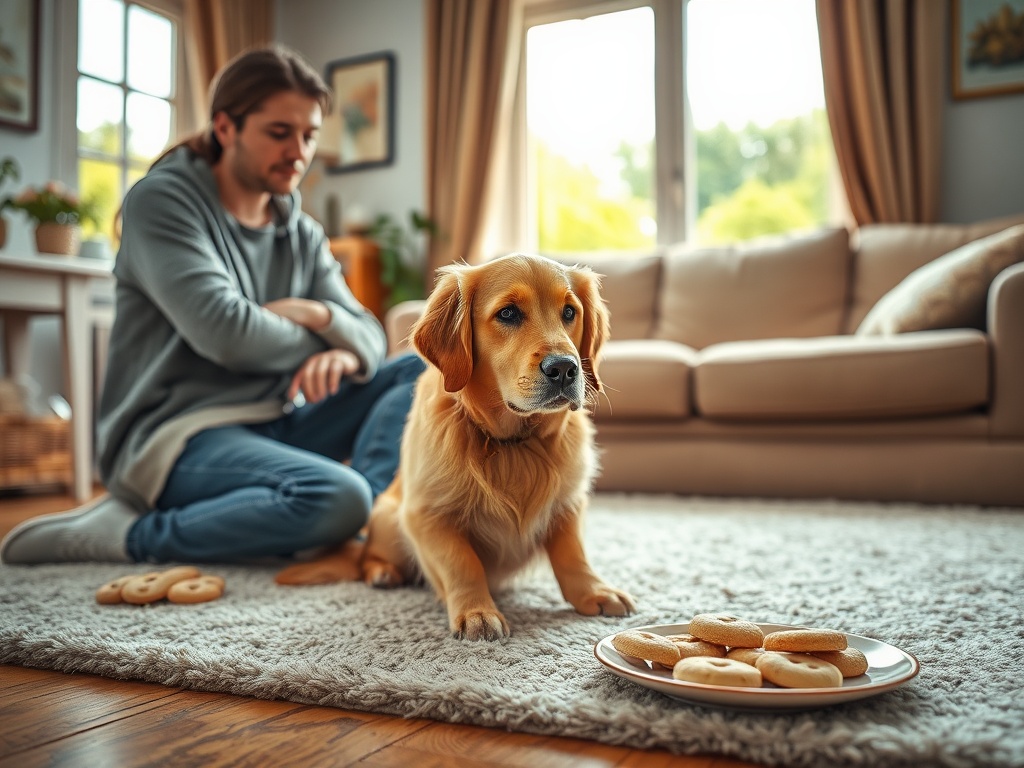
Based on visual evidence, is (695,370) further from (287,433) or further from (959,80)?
(959,80)

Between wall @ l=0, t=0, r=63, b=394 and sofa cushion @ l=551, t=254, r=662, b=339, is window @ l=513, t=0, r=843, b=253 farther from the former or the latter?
wall @ l=0, t=0, r=63, b=394

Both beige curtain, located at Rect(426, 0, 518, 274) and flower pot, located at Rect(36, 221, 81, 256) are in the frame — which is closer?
flower pot, located at Rect(36, 221, 81, 256)

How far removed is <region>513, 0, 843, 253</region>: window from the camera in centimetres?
481

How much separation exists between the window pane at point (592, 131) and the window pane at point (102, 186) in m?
2.53

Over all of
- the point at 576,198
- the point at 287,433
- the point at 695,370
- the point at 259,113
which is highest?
the point at 576,198

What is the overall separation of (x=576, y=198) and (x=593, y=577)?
4228mm

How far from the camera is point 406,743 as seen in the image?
3.15 feet

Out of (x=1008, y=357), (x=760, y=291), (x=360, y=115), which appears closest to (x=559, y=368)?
(x=1008, y=357)

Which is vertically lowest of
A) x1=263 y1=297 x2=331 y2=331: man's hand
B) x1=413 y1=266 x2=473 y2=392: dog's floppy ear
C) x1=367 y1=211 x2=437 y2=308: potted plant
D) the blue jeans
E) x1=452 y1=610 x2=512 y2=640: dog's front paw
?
x1=452 y1=610 x2=512 y2=640: dog's front paw

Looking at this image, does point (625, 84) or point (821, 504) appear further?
point (625, 84)

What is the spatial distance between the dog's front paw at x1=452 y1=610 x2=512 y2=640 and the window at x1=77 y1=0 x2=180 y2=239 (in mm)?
4048

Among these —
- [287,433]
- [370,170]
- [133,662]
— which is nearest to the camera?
[133,662]

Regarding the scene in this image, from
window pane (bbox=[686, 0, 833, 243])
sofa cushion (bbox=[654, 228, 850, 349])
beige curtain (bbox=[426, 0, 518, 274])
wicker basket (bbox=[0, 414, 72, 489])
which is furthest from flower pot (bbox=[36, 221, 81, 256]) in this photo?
window pane (bbox=[686, 0, 833, 243])

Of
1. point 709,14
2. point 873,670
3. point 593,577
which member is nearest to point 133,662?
point 593,577
